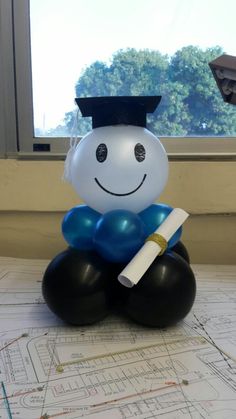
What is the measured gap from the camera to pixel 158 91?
3.19ft

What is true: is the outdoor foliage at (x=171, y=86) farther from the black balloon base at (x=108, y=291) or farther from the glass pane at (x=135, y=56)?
the black balloon base at (x=108, y=291)

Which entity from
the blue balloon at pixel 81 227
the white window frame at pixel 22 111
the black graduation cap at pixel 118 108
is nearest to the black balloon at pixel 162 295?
the blue balloon at pixel 81 227

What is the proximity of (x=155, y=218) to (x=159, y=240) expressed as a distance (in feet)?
0.20

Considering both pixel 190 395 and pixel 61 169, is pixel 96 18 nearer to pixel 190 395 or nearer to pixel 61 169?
pixel 61 169

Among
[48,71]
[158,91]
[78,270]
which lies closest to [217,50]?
[158,91]

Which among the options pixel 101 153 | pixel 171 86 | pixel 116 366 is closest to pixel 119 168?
pixel 101 153

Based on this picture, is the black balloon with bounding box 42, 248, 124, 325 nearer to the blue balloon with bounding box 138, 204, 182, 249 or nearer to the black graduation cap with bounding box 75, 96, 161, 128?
the blue balloon with bounding box 138, 204, 182, 249

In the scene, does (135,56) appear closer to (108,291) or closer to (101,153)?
(101,153)

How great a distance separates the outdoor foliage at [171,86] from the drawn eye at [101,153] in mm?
391

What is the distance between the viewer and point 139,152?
1.85 ft

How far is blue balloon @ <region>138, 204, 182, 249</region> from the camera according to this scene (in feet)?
1.91

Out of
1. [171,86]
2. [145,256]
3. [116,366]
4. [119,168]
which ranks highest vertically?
[171,86]

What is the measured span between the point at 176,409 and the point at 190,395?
0.09 feet

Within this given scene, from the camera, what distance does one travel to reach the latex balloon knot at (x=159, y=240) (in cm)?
53
